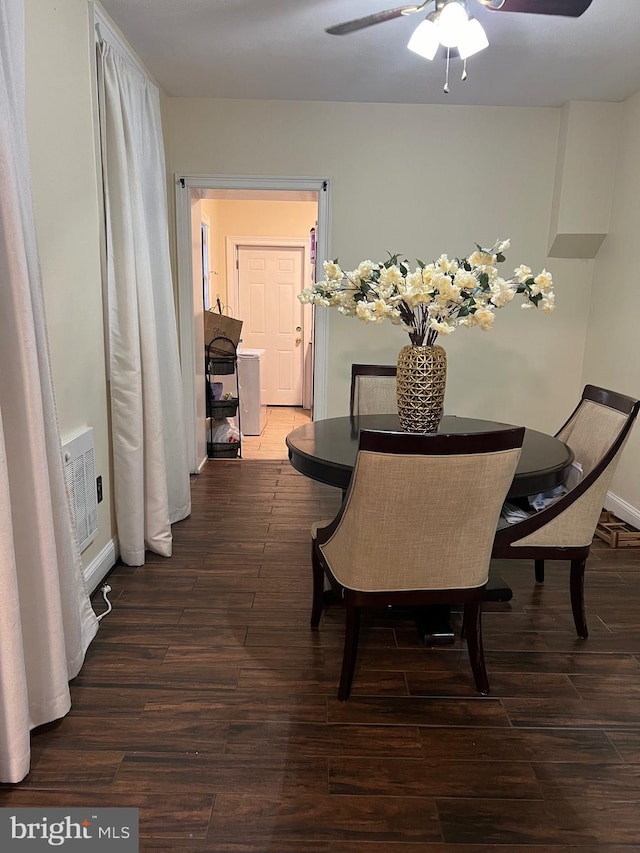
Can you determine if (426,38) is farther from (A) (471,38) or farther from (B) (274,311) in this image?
(B) (274,311)

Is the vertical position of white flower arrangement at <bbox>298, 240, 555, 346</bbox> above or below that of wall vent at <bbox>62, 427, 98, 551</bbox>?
above

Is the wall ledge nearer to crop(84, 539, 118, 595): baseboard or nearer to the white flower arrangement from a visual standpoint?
the white flower arrangement

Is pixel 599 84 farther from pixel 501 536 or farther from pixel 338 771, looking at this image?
pixel 338 771

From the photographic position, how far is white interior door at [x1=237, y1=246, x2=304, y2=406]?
6.88 m

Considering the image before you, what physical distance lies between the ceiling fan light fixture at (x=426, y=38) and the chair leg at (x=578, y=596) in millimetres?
2125

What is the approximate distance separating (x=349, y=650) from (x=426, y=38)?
2.30m

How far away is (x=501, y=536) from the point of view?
2.19 meters

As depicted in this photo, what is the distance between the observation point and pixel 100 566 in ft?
8.86

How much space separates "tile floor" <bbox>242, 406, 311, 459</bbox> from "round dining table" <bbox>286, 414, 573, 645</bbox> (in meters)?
2.37

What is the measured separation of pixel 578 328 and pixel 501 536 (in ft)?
8.48

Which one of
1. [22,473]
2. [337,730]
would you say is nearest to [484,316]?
[337,730]

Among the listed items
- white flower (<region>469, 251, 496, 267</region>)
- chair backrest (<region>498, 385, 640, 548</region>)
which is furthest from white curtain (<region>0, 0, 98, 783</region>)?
Answer: chair backrest (<region>498, 385, 640, 548</region>)

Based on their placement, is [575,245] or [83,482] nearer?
[83,482]

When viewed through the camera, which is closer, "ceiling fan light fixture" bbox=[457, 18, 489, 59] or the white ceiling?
"ceiling fan light fixture" bbox=[457, 18, 489, 59]
